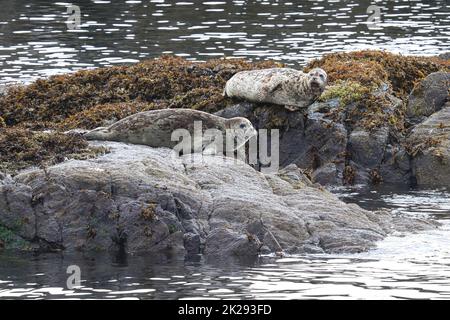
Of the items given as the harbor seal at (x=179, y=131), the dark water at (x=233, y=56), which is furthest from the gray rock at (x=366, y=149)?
the harbor seal at (x=179, y=131)

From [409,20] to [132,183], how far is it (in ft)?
71.8

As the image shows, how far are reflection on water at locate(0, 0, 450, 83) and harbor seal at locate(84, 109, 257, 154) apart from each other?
9.48 metres

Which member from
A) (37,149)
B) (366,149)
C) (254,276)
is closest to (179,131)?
(37,149)

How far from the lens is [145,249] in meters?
12.5

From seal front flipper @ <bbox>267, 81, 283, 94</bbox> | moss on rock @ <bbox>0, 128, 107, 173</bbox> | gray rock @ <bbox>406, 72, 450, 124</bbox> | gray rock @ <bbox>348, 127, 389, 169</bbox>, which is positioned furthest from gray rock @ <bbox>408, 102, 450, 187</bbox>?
moss on rock @ <bbox>0, 128, 107, 173</bbox>

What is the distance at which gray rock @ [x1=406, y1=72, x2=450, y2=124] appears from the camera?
18.6m

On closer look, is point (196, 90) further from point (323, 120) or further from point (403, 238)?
point (403, 238)

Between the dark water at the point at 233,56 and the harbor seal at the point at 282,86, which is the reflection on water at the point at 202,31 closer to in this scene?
the dark water at the point at 233,56

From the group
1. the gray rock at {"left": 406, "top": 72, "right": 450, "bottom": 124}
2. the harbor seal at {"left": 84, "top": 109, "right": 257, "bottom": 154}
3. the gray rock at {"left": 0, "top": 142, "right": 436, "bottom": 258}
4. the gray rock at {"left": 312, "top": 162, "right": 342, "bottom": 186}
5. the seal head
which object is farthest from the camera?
the gray rock at {"left": 406, "top": 72, "right": 450, "bottom": 124}

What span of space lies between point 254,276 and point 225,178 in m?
2.42

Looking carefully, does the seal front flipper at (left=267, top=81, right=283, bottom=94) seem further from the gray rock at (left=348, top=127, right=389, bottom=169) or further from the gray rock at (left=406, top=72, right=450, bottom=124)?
the gray rock at (left=406, top=72, right=450, bottom=124)

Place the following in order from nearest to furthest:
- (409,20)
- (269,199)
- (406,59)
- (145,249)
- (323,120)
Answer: (145,249) < (269,199) < (323,120) < (406,59) < (409,20)
